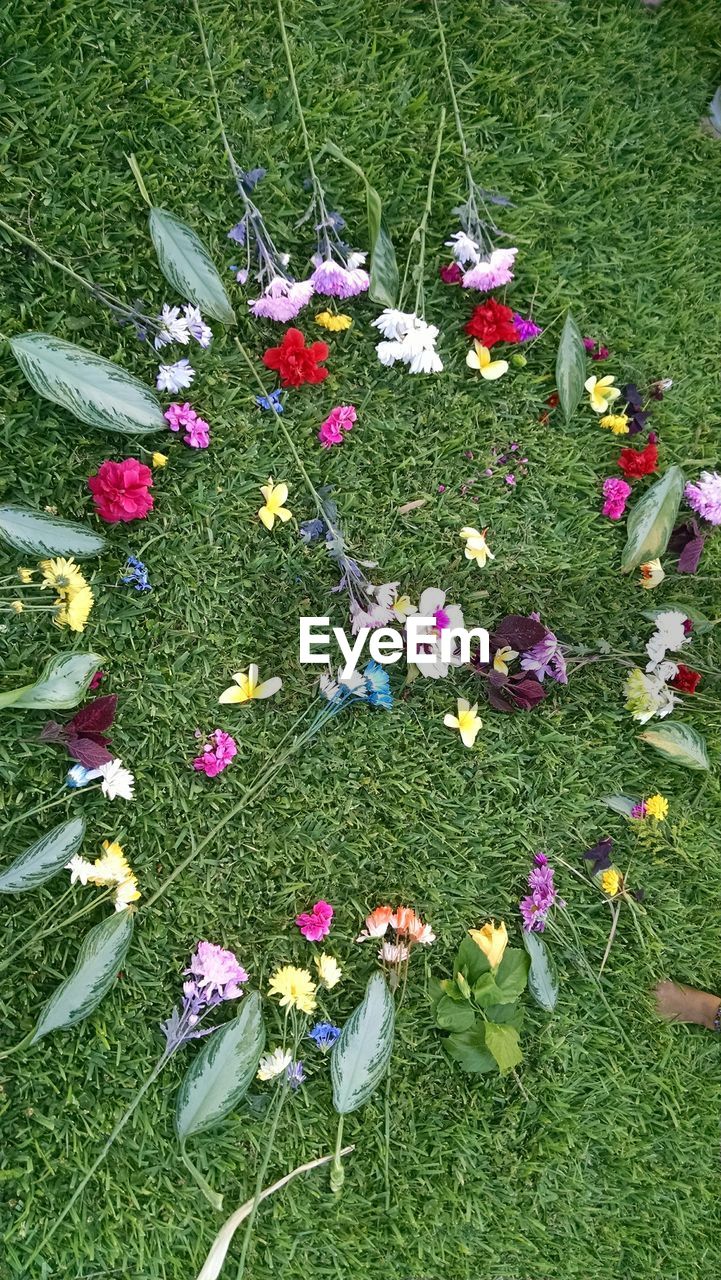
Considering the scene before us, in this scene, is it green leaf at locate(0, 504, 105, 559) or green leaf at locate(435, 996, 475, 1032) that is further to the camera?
green leaf at locate(435, 996, 475, 1032)

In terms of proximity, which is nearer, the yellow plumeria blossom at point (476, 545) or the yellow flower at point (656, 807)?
the yellow plumeria blossom at point (476, 545)

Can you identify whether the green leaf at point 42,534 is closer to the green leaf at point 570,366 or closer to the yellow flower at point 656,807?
the green leaf at point 570,366

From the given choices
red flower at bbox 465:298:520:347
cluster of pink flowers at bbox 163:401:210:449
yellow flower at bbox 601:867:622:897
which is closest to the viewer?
cluster of pink flowers at bbox 163:401:210:449

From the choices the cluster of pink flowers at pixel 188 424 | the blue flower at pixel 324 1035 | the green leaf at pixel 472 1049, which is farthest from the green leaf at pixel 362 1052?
the cluster of pink flowers at pixel 188 424

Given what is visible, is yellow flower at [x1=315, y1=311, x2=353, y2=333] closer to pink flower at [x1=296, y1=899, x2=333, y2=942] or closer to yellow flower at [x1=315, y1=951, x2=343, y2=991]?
pink flower at [x1=296, y1=899, x2=333, y2=942]

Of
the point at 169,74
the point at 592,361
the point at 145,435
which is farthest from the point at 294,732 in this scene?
the point at 169,74

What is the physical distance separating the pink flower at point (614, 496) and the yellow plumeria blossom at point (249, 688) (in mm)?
850

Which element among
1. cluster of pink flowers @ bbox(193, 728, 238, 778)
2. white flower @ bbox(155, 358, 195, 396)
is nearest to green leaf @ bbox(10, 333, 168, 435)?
white flower @ bbox(155, 358, 195, 396)

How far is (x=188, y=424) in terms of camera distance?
5.09 feet

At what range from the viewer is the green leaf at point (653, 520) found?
175cm

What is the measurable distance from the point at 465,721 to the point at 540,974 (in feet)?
1.89

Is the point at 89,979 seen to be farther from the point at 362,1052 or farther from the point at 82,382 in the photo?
the point at 82,382

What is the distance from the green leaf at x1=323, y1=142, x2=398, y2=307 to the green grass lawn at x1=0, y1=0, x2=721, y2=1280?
54mm

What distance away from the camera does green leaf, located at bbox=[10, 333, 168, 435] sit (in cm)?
145
